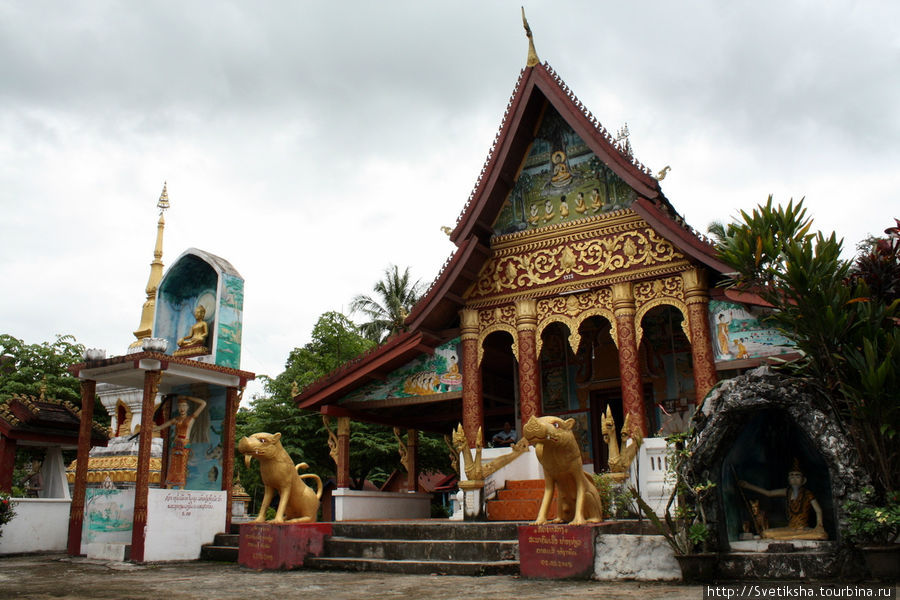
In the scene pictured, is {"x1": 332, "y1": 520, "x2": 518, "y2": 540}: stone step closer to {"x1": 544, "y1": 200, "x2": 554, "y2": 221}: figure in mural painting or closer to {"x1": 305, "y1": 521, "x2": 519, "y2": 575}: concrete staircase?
{"x1": 305, "y1": 521, "x2": 519, "y2": 575}: concrete staircase

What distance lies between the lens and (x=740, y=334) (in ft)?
32.4

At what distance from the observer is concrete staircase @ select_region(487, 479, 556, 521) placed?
9.67 meters

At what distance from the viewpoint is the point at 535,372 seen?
11125mm

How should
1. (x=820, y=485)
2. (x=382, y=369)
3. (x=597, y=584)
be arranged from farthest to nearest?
(x=382, y=369), (x=820, y=485), (x=597, y=584)

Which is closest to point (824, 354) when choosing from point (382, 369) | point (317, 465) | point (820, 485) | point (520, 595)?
point (820, 485)

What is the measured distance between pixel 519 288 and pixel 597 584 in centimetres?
628

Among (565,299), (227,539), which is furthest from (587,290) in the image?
(227,539)

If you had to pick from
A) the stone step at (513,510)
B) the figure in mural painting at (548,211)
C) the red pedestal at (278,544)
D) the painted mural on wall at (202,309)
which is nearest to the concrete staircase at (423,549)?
the red pedestal at (278,544)

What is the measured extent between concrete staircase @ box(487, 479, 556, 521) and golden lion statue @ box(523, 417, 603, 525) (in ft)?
8.19

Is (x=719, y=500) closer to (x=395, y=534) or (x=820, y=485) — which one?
(x=820, y=485)

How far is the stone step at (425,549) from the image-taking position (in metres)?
7.52

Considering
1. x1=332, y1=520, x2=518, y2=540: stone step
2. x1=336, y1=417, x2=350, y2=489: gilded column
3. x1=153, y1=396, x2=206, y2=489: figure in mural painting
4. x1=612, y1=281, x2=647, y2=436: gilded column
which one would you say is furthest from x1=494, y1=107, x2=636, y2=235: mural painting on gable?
x1=153, y1=396, x2=206, y2=489: figure in mural painting

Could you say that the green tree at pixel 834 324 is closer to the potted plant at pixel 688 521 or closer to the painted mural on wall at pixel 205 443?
the potted plant at pixel 688 521

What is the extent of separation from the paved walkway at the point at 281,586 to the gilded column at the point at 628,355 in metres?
4.26
